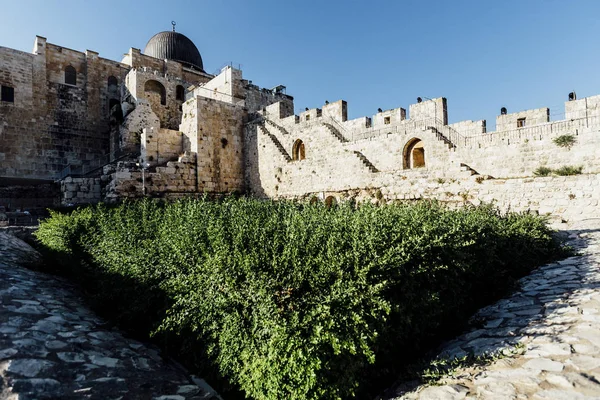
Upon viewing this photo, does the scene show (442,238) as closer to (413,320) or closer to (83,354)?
(413,320)

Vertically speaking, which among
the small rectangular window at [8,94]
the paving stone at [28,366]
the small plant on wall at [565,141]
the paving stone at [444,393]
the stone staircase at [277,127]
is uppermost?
the small rectangular window at [8,94]

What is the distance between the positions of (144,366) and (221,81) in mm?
22121

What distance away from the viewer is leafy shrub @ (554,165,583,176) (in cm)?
1141

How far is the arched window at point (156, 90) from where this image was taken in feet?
75.1

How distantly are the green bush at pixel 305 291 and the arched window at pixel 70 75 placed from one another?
2283 cm

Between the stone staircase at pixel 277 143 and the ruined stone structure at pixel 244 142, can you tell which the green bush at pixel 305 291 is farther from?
the stone staircase at pixel 277 143

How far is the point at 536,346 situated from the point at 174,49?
32.6 m

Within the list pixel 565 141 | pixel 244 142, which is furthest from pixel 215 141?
pixel 565 141

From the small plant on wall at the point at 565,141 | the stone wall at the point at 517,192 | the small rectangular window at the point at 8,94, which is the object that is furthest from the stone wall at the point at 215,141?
the small plant on wall at the point at 565,141

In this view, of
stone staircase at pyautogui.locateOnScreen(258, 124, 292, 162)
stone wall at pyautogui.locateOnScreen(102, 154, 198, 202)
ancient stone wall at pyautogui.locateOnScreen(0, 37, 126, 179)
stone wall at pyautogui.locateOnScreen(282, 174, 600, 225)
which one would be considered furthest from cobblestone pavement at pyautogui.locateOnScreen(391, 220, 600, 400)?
ancient stone wall at pyautogui.locateOnScreen(0, 37, 126, 179)

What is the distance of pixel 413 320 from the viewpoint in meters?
3.95

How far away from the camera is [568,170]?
11531mm

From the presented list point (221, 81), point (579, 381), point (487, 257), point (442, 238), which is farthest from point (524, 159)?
point (221, 81)

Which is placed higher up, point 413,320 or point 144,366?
point 413,320
